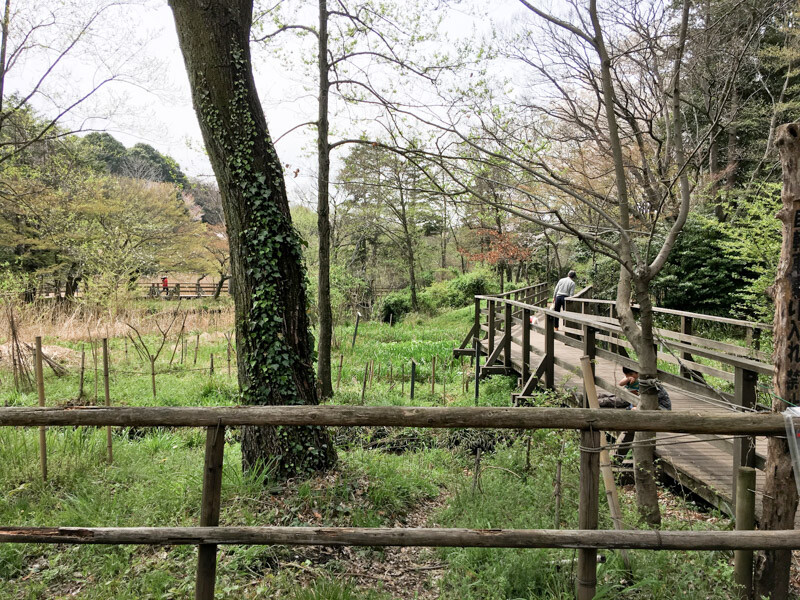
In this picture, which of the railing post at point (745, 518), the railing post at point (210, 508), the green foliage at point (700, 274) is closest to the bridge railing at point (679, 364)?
the railing post at point (745, 518)

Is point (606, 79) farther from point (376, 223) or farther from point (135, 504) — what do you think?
point (376, 223)

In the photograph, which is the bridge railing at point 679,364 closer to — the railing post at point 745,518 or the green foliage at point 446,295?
the railing post at point 745,518

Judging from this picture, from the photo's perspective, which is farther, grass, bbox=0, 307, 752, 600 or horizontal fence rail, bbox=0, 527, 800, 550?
grass, bbox=0, 307, 752, 600

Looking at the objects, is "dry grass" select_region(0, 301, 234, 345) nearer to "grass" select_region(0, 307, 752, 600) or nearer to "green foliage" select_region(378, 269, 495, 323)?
"grass" select_region(0, 307, 752, 600)

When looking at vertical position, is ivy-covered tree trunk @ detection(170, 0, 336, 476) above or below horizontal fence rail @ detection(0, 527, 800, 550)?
above

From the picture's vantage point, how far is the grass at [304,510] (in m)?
2.64

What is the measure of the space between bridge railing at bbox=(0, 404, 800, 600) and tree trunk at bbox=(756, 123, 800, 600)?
1.27 ft

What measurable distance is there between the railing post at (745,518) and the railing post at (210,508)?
107 inches

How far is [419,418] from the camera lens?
2240 mm

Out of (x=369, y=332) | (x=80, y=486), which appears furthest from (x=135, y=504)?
(x=369, y=332)

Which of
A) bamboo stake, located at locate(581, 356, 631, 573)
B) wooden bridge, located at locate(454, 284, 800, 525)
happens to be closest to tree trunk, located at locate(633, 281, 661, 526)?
wooden bridge, located at locate(454, 284, 800, 525)

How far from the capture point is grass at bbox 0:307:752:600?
104 inches

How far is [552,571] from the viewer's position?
8.86ft

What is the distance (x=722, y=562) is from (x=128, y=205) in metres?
25.4
